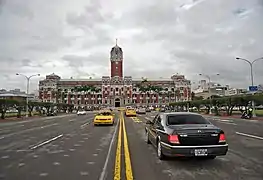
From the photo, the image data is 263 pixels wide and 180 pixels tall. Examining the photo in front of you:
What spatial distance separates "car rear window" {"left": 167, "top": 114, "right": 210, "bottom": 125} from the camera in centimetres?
1067

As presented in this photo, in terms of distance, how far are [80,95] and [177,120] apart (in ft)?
528

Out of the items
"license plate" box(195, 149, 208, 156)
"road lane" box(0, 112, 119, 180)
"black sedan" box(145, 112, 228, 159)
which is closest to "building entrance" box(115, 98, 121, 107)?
"road lane" box(0, 112, 119, 180)

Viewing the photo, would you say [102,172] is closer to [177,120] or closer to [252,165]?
[177,120]

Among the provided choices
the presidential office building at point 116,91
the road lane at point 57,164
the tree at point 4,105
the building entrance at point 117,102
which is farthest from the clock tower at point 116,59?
the road lane at point 57,164

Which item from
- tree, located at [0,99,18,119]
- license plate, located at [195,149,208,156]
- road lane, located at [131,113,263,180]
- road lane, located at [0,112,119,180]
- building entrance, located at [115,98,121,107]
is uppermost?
building entrance, located at [115,98,121,107]

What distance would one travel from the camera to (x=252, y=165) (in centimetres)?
938

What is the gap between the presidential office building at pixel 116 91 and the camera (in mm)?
167250

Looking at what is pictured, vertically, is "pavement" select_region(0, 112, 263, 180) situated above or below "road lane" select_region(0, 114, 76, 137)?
below

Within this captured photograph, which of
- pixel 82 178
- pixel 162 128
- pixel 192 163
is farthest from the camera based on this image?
pixel 162 128

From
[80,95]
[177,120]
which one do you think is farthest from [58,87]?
[177,120]

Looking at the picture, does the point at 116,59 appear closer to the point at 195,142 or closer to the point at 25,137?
the point at 25,137

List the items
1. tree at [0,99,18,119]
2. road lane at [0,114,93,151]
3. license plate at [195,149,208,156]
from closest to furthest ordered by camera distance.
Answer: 1. license plate at [195,149,208,156]
2. road lane at [0,114,93,151]
3. tree at [0,99,18,119]

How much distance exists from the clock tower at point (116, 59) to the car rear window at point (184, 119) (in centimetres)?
16034

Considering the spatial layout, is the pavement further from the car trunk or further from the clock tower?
the clock tower
